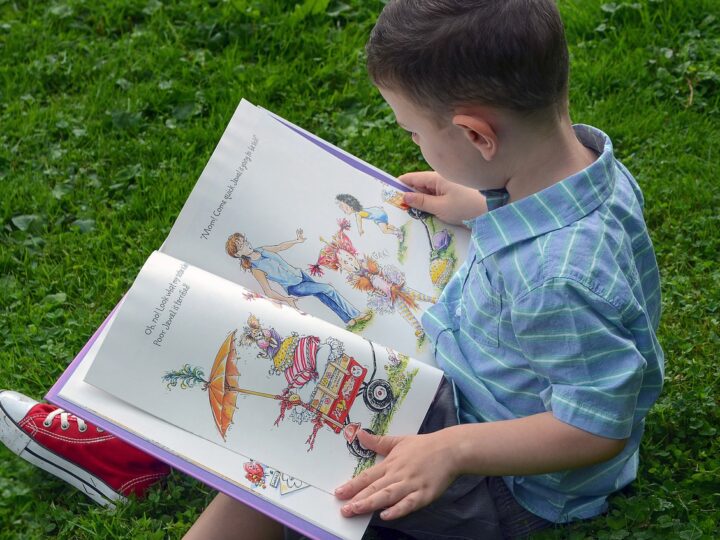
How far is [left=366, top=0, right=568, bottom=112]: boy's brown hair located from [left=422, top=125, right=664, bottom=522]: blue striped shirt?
0.54ft

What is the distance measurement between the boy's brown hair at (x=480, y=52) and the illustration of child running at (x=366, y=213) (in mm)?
487

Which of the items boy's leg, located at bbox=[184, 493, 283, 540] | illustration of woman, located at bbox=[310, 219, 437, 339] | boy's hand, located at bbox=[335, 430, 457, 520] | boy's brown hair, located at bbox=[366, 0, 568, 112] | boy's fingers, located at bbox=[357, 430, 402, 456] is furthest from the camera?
illustration of woman, located at bbox=[310, 219, 437, 339]

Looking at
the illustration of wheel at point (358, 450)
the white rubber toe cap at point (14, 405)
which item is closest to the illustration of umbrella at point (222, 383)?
the illustration of wheel at point (358, 450)

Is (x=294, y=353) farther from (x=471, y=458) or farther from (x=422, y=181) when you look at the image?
(x=422, y=181)

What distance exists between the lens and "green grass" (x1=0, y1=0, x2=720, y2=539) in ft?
6.62

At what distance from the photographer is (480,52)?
1428 millimetres

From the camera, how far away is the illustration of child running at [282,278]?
1843mm

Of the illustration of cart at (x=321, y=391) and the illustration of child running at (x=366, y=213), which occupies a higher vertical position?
the illustration of child running at (x=366, y=213)

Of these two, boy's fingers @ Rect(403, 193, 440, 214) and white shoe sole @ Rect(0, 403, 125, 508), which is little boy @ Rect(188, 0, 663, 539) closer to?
boy's fingers @ Rect(403, 193, 440, 214)

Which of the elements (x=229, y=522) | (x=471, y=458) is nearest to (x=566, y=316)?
(x=471, y=458)

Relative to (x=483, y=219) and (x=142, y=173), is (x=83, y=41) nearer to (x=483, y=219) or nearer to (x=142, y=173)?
(x=142, y=173)

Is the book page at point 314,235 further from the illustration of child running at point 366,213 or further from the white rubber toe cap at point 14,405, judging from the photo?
the white rubber toe cap at point 14,405

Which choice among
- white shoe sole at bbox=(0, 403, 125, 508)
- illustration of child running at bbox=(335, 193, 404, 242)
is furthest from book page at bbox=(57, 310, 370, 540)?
illustration of child running at bbox=(335, 193, 404, 242)

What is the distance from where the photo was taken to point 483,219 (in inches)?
62.1
